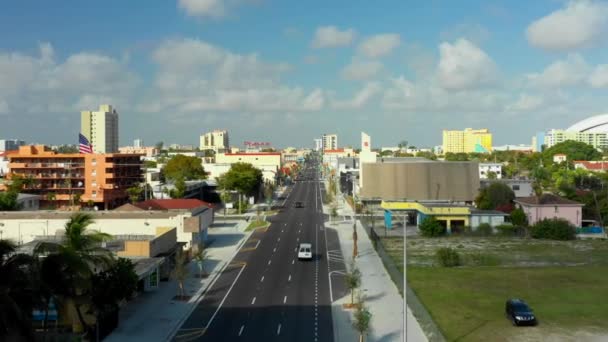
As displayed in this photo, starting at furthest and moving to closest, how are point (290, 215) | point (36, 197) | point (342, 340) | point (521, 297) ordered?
point (290, 215) → point (36, 197) → point (521, 297) → point (342, 340)

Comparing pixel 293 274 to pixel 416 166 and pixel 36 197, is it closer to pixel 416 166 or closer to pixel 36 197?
pixel 36 197

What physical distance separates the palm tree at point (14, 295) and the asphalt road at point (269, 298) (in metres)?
13.4

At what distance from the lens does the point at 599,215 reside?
229 ft

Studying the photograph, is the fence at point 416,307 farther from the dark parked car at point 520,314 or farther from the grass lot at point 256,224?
the grass lot at point 256,224

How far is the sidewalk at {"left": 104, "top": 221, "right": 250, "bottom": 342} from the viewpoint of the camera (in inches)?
1153

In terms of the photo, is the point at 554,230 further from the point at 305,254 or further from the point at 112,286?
the point at 112,286

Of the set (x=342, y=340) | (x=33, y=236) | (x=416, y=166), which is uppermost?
(x=416, y=166)

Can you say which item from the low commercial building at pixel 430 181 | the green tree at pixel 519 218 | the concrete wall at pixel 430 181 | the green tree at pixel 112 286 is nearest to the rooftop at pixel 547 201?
the green tree at pixel 519 218

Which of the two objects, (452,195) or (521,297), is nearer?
(521,297)

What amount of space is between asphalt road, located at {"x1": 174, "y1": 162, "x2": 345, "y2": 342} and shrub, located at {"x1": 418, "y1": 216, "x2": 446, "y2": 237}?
1060 cm

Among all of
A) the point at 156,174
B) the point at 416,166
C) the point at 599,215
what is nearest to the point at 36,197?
the point at 156,174

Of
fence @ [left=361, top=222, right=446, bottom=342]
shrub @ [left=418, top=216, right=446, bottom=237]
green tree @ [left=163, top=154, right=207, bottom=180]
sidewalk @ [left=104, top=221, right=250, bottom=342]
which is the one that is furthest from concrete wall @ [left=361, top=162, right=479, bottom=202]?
sidewalk @ [left=104, top=221, right=250, bottom=342]

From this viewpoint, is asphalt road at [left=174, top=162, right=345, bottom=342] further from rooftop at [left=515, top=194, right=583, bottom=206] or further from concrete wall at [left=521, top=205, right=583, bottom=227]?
rooftop at [left=515, top=194, right=583, bottom=206]

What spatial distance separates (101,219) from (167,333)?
80.9 feet
